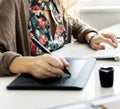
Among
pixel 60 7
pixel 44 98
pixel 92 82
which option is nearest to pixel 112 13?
pixel 60 7

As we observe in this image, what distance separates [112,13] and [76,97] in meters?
1.75

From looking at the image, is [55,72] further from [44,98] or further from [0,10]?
[0,10]

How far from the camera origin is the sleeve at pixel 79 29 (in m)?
1.90

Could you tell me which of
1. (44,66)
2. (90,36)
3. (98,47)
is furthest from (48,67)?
(90,36)

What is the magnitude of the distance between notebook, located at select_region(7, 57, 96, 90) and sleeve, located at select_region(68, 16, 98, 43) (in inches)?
24.6

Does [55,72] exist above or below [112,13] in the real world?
above

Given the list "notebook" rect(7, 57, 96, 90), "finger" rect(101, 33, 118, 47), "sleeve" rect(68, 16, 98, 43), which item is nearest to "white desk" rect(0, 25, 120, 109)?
"notebook" rect(7, 57, 96, 90)

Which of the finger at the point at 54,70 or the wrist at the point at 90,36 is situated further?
the wrist at the point at 90,36

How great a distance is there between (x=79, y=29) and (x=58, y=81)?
0.92 metres

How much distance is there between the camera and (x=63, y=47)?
1.83 m

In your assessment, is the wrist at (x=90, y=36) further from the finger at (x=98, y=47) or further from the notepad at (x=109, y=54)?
the notepad at (x=109, y=54)

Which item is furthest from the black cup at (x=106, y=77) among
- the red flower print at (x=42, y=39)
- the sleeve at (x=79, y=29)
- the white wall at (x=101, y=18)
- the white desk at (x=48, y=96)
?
the white wall at (x=101, y=18)

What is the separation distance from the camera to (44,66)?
1.15m

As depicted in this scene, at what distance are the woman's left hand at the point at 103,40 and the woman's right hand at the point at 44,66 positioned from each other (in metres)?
0.53
